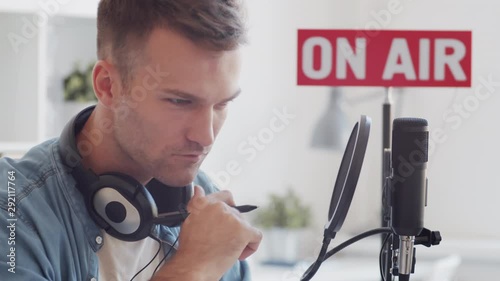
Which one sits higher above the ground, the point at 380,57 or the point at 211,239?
the point at 380,57

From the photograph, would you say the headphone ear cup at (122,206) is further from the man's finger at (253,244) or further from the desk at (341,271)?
the desk at (341,271)

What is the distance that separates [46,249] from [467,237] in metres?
0.97

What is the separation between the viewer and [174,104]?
987 mm

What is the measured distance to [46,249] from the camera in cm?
90

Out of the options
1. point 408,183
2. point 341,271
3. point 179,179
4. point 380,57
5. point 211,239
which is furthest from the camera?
point 341,271

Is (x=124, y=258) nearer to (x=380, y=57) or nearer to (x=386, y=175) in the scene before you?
(x=386, y=175)

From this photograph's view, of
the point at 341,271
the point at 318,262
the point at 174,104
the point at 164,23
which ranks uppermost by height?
the point at 164,23

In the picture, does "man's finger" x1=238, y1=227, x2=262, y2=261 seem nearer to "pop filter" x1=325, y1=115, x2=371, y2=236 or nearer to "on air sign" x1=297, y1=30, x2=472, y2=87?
"pop filter" x1=325, y1=115, x2=371, y2=236

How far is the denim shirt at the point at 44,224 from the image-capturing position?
2.85 feet

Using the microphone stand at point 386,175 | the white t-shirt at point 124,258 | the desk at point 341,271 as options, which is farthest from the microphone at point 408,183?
the desk at point 341,271

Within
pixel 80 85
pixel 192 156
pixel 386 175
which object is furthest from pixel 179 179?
pixel 80 85

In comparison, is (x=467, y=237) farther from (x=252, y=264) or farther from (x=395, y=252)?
(x=395, y=252)

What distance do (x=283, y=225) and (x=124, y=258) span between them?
919mm

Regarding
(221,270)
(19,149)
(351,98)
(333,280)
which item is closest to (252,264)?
(333,280)
